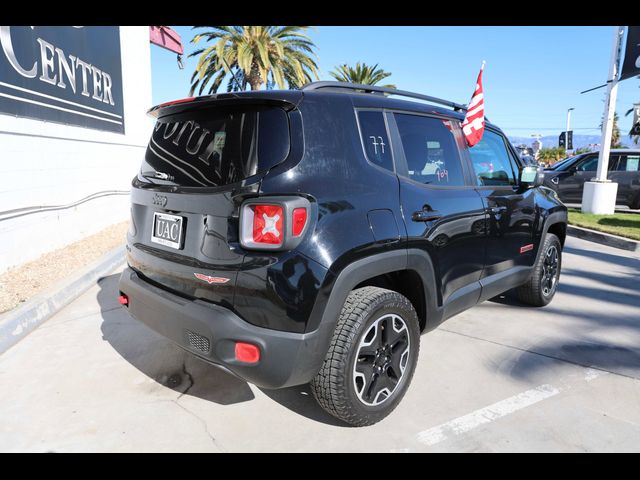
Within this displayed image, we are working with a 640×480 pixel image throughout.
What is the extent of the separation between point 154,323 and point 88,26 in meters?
7.16

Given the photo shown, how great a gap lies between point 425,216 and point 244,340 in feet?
4.36

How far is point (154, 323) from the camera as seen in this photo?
2.57 metres

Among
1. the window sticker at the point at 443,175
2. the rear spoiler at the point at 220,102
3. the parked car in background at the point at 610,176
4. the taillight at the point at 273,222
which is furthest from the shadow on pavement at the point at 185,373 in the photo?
the parked car in background at the point at 610,176

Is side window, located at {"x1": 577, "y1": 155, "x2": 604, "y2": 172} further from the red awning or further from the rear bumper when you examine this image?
the rear bumper

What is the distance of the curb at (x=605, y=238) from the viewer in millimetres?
7422

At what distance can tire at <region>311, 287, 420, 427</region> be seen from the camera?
2.34 m

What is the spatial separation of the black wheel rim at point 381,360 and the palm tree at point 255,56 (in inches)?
571

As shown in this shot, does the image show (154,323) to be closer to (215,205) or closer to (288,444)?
(215,205)

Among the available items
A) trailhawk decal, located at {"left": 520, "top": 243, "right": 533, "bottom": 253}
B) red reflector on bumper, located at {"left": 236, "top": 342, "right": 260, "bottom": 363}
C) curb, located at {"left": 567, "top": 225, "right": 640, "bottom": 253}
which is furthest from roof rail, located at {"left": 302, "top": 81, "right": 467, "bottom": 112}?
curb, located at {"left": 567, "top": 225, "right": 640, "bottom": 253}

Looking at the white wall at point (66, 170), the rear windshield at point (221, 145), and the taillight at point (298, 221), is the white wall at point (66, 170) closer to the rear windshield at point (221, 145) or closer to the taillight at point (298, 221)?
the rear windshield at point (221, 145)

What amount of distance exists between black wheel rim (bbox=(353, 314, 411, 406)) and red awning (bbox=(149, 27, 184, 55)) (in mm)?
13025

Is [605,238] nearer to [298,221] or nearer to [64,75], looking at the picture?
[298,221]

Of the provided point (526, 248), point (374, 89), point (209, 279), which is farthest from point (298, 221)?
point (526, 248)
